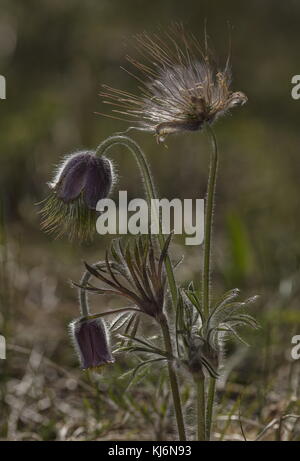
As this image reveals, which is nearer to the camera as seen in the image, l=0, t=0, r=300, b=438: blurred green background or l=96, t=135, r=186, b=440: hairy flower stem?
l=96, t=135, r=186, b=440: hairy flower stem

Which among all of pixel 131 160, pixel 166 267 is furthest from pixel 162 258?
pixel 131 160

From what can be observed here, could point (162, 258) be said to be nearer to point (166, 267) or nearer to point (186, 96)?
point (166, 267)

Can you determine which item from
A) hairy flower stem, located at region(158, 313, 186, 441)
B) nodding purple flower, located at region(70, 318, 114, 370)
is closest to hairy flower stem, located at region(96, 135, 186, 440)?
hairy flower stem, located at region(158, 313, 186, 441)

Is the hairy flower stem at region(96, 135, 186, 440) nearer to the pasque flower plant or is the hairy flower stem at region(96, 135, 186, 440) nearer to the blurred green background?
the pasque flower plant

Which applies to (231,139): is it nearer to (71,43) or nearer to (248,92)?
(248,92)

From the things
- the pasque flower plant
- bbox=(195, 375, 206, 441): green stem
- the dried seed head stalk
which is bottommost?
bbox=(195, 375, 206, 441): green stem

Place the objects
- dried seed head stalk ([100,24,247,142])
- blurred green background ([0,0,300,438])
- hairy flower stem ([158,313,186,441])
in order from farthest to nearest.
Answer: blurred green background ([0,0,300,438])
dried seed head stalk ([100,24,247,142])
hairy flower stem ([158,313,186,441])
